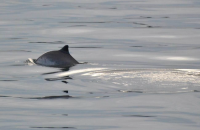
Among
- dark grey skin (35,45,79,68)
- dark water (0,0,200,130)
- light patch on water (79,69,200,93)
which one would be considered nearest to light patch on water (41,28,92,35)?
dark water (0,0,200,130)

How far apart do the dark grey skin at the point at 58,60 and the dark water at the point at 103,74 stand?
0.87ft

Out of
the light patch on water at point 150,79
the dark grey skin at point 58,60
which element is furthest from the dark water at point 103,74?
the dark grey skin at point 58,60

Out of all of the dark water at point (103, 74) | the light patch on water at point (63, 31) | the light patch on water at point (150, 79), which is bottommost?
the light patch on water at point (63, 31)

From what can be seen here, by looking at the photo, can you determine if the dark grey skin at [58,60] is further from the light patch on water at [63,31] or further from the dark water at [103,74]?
the light patch on water at [63,31]

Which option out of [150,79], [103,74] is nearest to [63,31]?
[103,74]

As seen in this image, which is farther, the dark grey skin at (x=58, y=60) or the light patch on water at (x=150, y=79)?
the dark grey skin at (x=58, y=60)

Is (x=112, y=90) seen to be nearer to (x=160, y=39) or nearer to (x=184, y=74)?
(x=184, y=74)

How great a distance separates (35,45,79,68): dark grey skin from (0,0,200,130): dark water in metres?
0.27

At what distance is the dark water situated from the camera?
8.46 metres

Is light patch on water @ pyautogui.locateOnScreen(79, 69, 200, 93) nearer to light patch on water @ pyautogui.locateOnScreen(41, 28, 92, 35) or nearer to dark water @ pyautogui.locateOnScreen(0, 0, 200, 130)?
dark water @ pyautogui.locateOnScreen(0, 0, 200, 130)

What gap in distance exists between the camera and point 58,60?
12883 mm

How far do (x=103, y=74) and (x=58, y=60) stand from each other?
1.67 m

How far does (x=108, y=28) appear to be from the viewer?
20.5 metres

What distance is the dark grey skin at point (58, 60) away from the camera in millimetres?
12827
